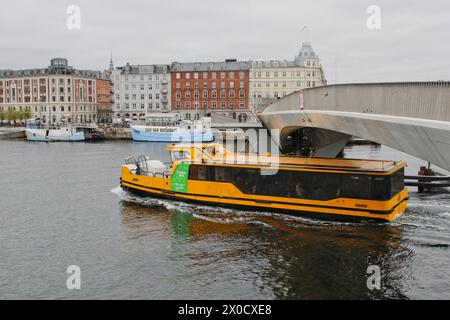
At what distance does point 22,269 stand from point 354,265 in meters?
12.9

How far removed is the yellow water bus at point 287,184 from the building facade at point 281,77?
92360 millimetres

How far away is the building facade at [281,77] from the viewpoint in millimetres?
122438

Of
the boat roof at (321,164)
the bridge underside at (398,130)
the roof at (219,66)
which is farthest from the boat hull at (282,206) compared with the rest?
the roof at (219,66)

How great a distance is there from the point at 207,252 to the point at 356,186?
8.82 meters

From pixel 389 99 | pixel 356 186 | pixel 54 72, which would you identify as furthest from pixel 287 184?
pixel 54 72

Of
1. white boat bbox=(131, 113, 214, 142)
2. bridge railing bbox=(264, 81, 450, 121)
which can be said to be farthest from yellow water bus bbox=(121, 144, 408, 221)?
white boat bbox=(131, 113, 214, 142)

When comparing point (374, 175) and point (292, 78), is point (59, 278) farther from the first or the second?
point (292, 78)

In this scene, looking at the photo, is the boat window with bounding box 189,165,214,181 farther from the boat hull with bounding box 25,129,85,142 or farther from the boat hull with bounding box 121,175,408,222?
the boat hull with bounding box 25,129,85,142

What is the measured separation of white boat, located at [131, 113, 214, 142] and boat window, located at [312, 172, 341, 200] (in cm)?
5706

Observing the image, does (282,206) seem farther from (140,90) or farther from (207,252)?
(140,90)

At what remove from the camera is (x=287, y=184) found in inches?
1072

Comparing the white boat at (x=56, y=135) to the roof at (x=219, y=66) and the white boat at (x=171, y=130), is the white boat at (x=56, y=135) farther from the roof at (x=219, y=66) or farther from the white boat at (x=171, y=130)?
Answer: the roof at (x=219, y=66)

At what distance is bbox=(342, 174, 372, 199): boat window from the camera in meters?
25.1
